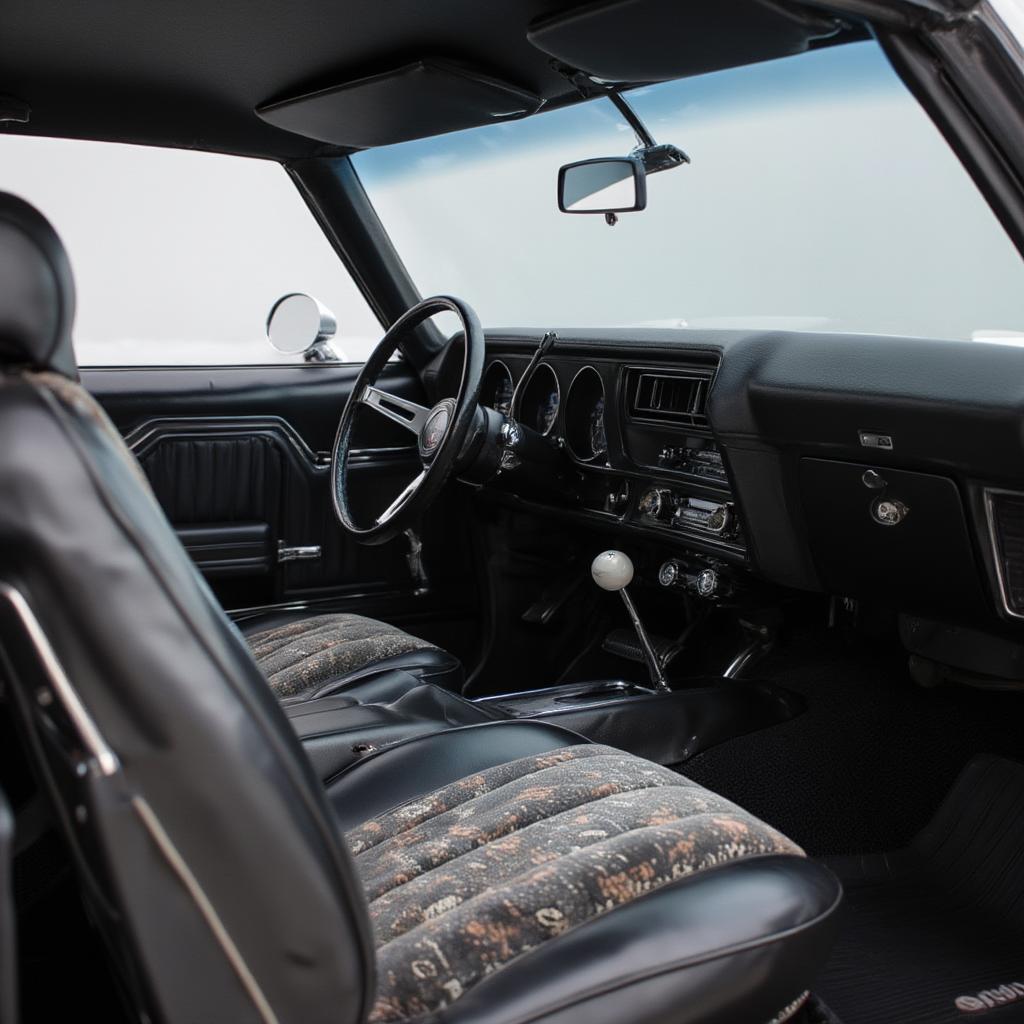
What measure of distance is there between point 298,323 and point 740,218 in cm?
119

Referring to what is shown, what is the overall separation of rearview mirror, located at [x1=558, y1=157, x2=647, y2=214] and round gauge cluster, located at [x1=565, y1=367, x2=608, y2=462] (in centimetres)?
44

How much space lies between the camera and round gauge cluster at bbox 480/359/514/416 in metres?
3.09

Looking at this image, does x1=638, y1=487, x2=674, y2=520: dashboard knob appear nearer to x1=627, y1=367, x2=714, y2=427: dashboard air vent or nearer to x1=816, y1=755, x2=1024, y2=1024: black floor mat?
x1=627, y1=367, x2=714, y2=427: dashboard air vent

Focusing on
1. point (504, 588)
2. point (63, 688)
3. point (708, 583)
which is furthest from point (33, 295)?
point (504, 588)

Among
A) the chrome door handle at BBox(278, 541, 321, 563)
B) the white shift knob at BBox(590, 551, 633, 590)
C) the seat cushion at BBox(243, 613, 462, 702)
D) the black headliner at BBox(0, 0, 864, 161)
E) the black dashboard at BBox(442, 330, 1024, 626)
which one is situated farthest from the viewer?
the chrome door handle at BBox(278, 541, 321, 563)

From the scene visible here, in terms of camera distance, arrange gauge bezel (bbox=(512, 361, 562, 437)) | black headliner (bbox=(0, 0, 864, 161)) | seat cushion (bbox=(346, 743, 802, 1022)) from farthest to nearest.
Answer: gauge bezel (bbox=(512, 361, 562, 437)), black headliner (bbox=(0, 0, 864, 161)), seat cushion (bbox=(346, 743, 802, 1022))

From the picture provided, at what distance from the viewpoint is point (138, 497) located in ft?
2.59

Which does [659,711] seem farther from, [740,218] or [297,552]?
[740,218]

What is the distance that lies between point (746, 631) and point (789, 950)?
5.73 ft

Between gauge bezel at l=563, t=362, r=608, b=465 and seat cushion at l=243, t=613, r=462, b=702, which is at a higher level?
gauge bezel at l=563, t=362, r=608, b=465

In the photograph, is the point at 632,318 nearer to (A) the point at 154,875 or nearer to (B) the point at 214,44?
(B) the point at 214,44

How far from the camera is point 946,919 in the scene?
211cm

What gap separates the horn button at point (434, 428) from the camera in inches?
97.0

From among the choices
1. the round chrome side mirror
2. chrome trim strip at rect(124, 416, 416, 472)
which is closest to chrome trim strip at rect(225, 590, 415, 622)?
chrome trim strip at rect(124, 416, 416, 472)
